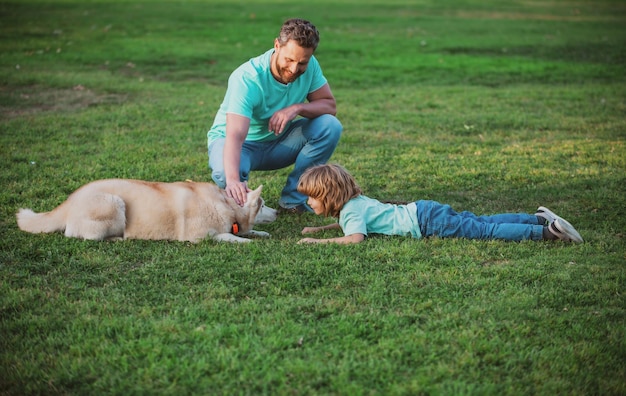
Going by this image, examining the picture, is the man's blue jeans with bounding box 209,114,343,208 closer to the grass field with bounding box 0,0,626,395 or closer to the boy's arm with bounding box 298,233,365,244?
the grass field with bounding box 0,0,626,395

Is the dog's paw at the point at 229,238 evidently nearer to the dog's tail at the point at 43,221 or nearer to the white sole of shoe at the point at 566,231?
the dog's tail at the point at 43,221

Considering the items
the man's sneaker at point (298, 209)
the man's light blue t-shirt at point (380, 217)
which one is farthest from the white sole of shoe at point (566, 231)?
the man's sneaker at point (298, 209)

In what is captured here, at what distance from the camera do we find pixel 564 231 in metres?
5.34

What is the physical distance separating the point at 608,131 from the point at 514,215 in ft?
16.2

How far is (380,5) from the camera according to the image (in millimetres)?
30469

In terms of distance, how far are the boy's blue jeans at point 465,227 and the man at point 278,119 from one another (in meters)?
1.34

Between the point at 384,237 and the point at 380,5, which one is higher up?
the point at 380,5

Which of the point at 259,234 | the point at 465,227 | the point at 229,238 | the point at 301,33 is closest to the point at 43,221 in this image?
the point at 229,238

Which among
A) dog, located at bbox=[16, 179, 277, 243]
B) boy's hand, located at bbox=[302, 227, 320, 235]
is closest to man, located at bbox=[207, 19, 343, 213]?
dog, located at bbox=[16, 179, 277, 243]

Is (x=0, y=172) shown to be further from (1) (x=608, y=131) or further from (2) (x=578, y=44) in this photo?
(2) (x=578, y=44)

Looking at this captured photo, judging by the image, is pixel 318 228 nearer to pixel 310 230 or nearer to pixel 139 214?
pixel 310 230

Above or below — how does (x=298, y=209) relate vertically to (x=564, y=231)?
below

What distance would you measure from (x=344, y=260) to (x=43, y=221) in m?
2.44

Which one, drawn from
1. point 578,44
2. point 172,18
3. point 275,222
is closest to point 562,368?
point 275,222
